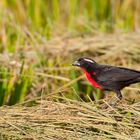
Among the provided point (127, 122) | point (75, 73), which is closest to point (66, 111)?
point (127, 122)

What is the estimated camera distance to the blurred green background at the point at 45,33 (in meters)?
6.92

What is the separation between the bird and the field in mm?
143

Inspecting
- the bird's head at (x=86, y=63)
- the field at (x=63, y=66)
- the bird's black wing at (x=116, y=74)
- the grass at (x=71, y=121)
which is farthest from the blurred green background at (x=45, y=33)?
the grass at (x=71, y=121)

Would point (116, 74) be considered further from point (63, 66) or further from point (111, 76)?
point (63, 66)

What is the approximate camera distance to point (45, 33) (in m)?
9.35

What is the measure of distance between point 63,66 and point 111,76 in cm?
212

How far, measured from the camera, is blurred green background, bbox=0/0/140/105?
6918mm

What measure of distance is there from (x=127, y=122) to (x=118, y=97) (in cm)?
77

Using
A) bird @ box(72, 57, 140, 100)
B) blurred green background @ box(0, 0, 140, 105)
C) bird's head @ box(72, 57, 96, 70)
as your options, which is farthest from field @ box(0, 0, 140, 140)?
bird's head @ box(72, 57, 96, 70)

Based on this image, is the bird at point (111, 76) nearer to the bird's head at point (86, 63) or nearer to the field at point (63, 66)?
the bird's head at point (86, 63)

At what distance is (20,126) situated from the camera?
4.96 metres

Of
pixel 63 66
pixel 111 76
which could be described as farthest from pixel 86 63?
pixel 63 66

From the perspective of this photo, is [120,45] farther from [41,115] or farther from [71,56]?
[41,115]

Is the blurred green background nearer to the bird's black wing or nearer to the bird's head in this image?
the bird's head
